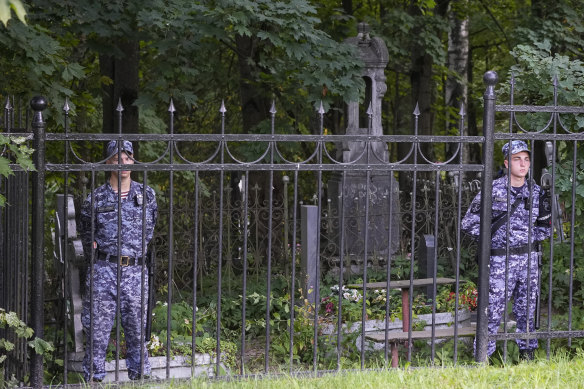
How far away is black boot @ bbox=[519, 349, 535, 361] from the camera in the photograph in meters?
6.92

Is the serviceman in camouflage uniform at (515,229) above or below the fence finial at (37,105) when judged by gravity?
below

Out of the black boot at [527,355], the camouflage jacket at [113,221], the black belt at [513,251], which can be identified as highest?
the camouflage jacket at [113,221]

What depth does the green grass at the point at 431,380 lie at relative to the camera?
556cm

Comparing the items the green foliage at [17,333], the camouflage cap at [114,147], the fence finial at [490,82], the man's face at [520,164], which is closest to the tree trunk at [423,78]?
the man's face at [520,164]

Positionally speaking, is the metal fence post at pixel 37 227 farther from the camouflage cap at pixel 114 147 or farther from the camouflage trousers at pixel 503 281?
the camouflage trousers at pixel 503 281

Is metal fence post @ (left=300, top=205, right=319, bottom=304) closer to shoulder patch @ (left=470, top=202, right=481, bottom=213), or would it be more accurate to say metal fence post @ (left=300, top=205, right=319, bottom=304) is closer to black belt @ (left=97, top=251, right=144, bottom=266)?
shoulder patch @ (left=470, top=202, right=481, bottom=213)

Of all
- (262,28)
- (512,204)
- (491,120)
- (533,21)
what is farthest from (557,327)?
(533,21)

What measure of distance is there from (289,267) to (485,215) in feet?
15.0

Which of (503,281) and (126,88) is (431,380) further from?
(126,88)

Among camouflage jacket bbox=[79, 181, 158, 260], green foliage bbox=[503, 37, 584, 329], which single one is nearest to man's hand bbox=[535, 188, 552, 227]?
green foliage bbox=[503, 37, 584, 329]

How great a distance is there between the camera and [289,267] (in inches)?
419

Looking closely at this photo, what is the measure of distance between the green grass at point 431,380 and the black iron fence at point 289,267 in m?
0.21

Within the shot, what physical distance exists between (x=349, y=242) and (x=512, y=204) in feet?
15.8

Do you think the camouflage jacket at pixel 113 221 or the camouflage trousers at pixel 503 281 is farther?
the camouflage trousers at pixel 503 281
